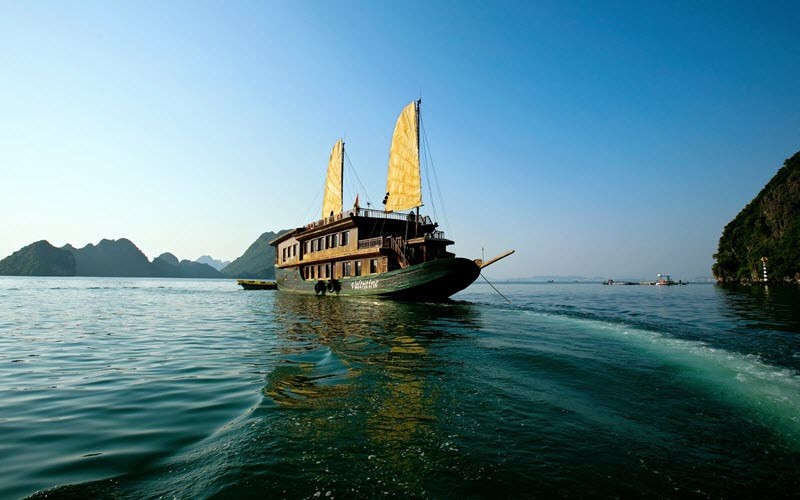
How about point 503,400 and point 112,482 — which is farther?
point 503,400

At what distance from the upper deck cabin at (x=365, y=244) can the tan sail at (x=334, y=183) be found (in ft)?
19.8

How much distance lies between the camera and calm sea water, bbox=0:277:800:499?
3.12 meters

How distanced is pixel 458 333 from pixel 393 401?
24.2 feet

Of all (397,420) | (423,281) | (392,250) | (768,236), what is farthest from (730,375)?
(768,236)

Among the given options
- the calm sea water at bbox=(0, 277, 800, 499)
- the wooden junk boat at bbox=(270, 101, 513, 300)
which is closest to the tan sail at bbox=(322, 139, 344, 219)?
the wooden junk boat at bbox=(270, 101, 513, 300)

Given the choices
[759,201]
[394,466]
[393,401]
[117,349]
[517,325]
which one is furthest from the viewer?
[759,201]

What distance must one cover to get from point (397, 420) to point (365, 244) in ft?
77.6

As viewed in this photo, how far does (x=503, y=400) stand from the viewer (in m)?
5.38

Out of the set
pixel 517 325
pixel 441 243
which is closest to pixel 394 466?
pixel 517 325

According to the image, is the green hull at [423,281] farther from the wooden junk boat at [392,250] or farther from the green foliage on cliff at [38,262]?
the green foliage on cliff at [38,262]

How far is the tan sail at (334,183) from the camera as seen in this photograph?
133 ft

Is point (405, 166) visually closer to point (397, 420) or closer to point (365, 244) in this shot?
point (365, 244)

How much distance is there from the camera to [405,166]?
30.7 m

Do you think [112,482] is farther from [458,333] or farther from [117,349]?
[458,333]
